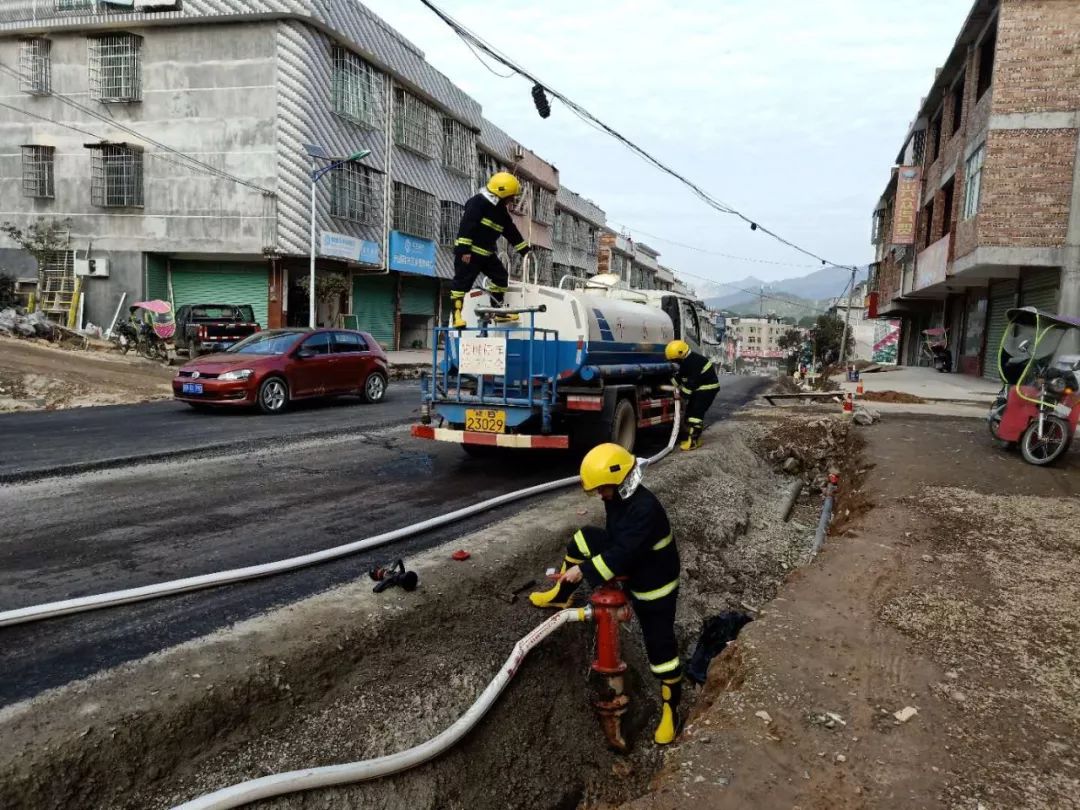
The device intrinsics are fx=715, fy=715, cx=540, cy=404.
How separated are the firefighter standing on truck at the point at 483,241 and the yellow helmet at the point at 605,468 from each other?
4708mm

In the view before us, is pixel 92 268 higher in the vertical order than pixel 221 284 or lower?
higher

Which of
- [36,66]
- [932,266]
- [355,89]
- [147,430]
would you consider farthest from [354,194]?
[932,266]

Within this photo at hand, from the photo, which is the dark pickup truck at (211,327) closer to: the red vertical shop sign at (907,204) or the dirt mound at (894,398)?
the dirt mound at (894,398)

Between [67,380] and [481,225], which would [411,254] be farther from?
[481,225]

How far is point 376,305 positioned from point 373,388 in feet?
51.7

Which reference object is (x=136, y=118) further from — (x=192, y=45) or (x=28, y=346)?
(x=28, y=346)

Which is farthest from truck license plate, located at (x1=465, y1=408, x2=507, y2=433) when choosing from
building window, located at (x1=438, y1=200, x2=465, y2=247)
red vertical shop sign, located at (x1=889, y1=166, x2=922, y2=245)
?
red vertical shop sign, located at (x1=889, y1=166, x2=922, y2=245)

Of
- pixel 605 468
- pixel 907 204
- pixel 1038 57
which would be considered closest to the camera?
pixel 605 468

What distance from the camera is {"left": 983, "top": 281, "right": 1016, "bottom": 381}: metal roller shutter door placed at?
22.8 meters

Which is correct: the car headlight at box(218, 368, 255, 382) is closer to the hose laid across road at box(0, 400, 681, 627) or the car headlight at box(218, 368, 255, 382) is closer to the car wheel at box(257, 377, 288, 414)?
the car wheel at box(257, 377, 288, 414)

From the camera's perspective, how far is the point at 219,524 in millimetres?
5820

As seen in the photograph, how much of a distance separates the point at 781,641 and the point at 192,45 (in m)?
26.3

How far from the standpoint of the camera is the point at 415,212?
3008cm

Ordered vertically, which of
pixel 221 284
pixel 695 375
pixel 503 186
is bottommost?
pixel 695 375
